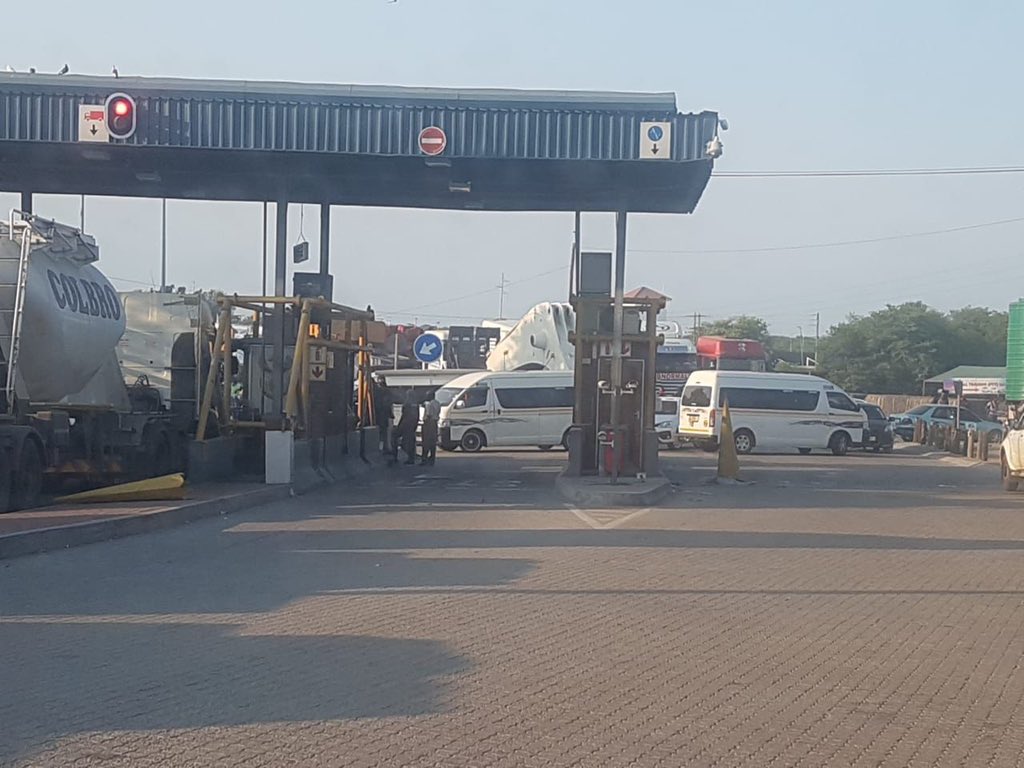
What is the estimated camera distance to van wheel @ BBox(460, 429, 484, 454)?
36.8 meters

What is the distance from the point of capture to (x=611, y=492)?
1991cm

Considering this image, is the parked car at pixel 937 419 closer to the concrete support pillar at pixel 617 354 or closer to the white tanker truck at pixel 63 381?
the concrete support pillar at pixel 617 354

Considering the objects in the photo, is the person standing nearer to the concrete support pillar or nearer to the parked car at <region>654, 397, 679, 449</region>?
the concrete support pillar

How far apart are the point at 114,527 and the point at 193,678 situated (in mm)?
7402

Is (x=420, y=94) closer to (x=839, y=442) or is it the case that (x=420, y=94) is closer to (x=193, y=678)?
(x=193, y=678)

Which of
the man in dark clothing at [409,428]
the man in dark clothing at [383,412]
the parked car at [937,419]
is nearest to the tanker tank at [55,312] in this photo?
the man in dark clothing at [409,428]

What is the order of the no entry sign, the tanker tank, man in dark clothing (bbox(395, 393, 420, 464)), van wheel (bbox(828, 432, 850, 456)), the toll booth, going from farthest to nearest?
van wheel (bbox(828, 432, 850, 456)) → man in dark clothing (bbox(395, 393, 420, 464)) → the toll booth → the no entry sign → the tanker tank

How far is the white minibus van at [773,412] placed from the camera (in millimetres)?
37062

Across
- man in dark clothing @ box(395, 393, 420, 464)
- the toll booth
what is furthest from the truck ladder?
man in dark clothing @ box(395, 393, 420, 464)

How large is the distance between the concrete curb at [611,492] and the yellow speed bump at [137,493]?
616 centimetres

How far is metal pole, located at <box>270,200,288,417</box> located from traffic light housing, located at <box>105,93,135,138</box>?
354 cm

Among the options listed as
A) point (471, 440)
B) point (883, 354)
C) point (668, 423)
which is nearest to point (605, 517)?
point (471, 440)

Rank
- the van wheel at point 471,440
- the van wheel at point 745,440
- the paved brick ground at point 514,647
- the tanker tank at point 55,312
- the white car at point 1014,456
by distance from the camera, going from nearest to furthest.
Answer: the paved brick ground at point 514,647 → the tanker tank at point 55,312 → the white car at point 1014,456 → the van wheel at point 471,440 → the van wheel at point 745,440

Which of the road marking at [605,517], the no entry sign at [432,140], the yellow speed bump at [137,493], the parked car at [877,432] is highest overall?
the no entry sign at [432,140]
